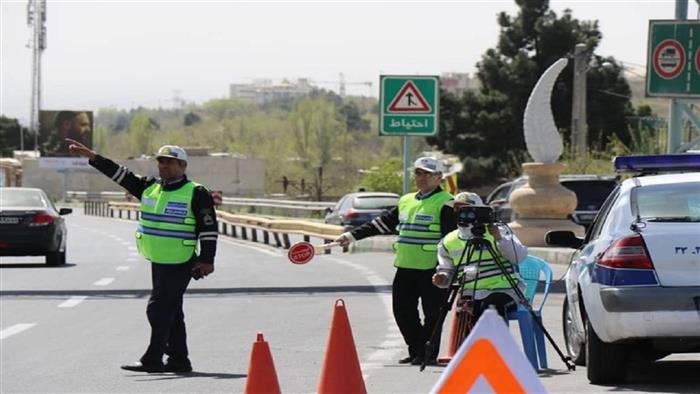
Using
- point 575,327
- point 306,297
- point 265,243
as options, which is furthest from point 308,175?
point 575,327

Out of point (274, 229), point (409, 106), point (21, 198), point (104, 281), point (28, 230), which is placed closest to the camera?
point (104, 281)

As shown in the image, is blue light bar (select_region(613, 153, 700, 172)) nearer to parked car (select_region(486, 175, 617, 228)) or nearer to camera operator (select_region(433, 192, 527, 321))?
camera operator (select_region(433, 192, 527, 321))

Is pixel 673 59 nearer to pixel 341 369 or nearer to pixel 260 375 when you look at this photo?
pixel 341 369

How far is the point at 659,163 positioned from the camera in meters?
11.0

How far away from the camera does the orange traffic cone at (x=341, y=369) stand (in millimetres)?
9641

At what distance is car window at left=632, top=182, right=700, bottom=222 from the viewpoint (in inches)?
398

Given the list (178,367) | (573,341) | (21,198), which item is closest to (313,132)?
(21,198)

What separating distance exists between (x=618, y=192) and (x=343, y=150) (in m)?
132

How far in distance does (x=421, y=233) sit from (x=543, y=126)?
1986 cm

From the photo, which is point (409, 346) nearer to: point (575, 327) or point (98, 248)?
point (575, 327)

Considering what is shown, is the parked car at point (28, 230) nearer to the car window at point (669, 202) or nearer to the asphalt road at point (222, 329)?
the asphalt road at point (222, 329)

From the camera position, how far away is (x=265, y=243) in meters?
43.8

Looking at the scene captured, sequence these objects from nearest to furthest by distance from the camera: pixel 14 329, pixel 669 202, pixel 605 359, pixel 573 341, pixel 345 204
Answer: pixel 669 202
pixel 605 359
pixel 573 341
pixel 14 329
pixel 345 204

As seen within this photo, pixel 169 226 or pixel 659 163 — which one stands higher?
pixel 659 163
